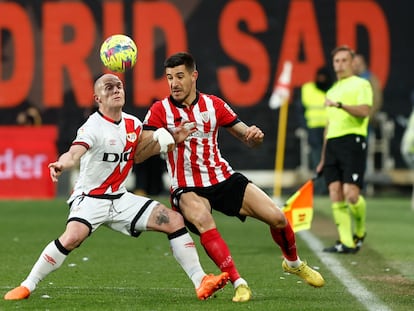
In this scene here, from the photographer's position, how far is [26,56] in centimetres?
2281

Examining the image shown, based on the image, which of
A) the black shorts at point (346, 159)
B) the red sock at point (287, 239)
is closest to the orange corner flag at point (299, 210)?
the black shorts at point (346, 159)

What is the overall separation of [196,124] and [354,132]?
4.30 metres

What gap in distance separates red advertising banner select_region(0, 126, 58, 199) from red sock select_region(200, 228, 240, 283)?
43.2 ft

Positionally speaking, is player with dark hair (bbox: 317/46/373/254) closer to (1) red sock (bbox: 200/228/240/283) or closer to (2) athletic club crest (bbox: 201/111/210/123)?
(2) athletic club crest (bbox: 201/111/210/123)

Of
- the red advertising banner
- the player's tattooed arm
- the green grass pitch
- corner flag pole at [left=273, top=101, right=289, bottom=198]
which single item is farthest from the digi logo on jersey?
corner flag pole at [left=273, top=101, right=289, bottom=198]

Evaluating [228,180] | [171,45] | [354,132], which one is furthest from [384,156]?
[228,180]

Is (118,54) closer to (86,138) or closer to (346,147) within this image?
(86,138)

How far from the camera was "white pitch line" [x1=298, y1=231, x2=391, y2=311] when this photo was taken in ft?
29.3

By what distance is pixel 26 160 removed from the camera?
22344mm

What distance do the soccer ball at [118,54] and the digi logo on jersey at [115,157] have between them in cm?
66

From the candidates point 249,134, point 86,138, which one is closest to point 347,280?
point 249,134

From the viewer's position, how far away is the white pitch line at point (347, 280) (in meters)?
8.94

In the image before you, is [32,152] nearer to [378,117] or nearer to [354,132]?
[378,117]

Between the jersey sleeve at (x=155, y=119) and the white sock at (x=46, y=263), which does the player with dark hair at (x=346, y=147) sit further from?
the white sock at (x=46, y=263)
